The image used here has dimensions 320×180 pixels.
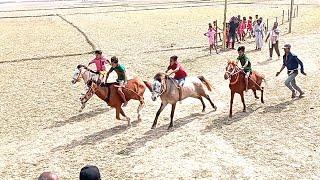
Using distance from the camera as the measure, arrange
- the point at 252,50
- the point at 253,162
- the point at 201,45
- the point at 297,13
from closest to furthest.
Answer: the point at 253,162 → the point at 252,50 → the point at 201,45 → the point at 297,13

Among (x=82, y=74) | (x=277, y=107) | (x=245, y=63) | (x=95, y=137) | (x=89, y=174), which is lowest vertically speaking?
(x=95, y=137)

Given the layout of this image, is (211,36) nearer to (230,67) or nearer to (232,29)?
(232,29)

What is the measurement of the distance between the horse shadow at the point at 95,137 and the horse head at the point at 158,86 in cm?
185

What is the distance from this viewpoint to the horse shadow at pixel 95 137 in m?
12.7

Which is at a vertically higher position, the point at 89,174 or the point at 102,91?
the point at 89,174

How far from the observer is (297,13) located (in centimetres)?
4284

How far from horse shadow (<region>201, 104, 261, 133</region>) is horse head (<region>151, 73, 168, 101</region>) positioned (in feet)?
6.20

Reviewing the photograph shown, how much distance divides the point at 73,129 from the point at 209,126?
4.48 m

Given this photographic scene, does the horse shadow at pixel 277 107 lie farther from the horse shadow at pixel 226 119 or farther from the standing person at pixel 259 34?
the standing person at pixel 259 34

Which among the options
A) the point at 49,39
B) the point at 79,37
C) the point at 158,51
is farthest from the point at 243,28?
the point at 49,39

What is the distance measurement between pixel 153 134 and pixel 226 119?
2.66 metres

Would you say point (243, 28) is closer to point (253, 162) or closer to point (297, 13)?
point (297, 13)

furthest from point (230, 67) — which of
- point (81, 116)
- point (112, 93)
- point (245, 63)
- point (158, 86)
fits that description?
point (81, 116)

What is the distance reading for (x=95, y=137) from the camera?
13.4 m
